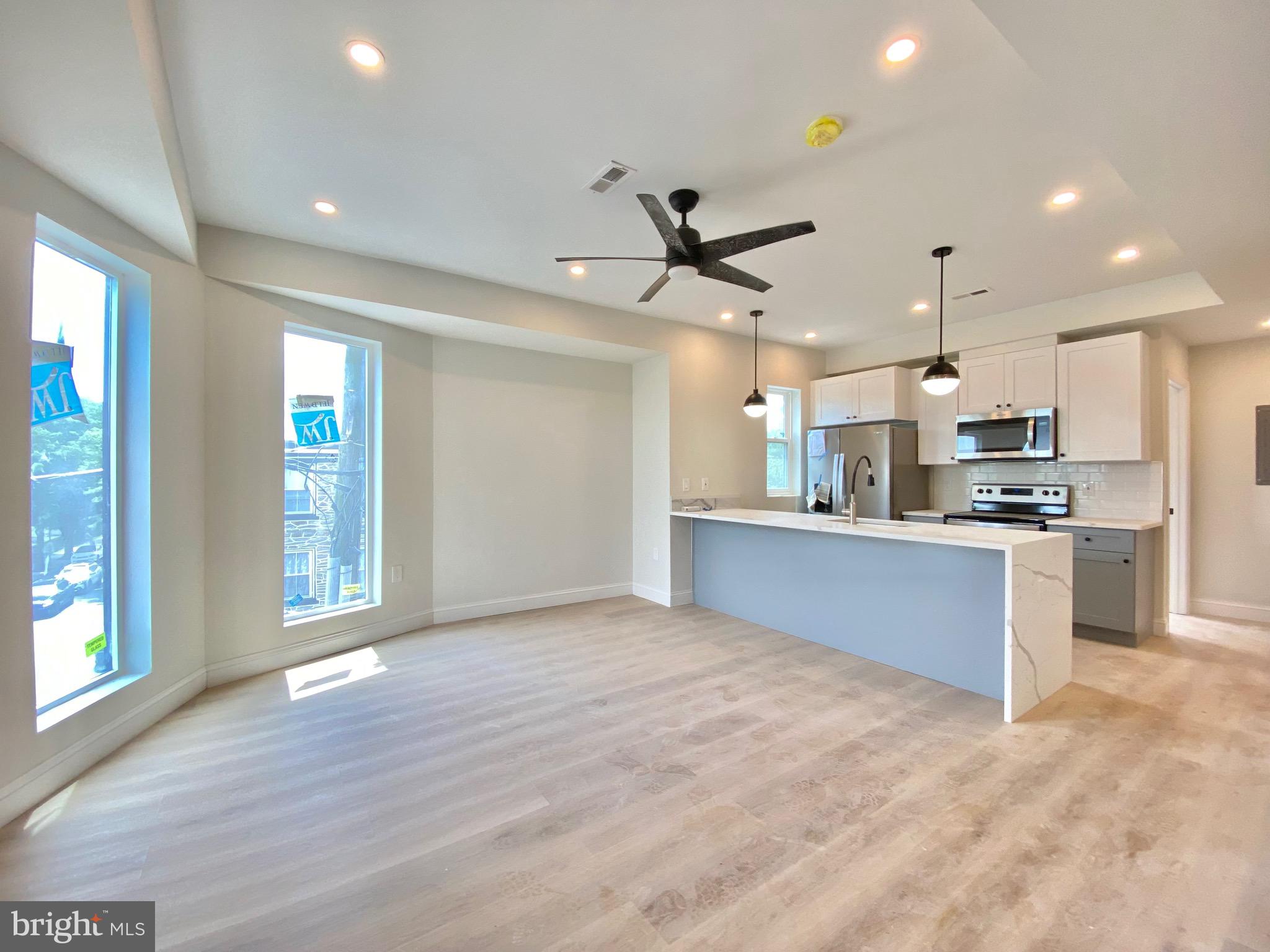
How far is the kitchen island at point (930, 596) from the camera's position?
2.86 m

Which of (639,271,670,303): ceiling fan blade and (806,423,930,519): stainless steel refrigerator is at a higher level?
(639,271,670,303): ceiling fan blade

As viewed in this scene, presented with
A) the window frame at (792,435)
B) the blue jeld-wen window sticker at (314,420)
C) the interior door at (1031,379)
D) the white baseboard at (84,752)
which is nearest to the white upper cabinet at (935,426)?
the interior door at (1031,379)

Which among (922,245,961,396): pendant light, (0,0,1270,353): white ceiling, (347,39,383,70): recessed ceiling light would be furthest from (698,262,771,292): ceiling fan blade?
(347,39,383,70): recessed ceiling light

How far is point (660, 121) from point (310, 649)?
12.9ft

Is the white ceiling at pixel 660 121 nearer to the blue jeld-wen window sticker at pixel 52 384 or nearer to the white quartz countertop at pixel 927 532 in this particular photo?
the blue jeld-wen window sticker at pixel 52 384

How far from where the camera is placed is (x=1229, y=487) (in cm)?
464

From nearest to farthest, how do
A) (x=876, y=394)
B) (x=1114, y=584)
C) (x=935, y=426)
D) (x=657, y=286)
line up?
1. (x=657, y=286)
2. (x=1114, y=584)
3. (x=935, y=426)
4. (x=876, y=394)

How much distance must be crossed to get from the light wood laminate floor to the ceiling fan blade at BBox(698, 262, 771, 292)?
2.36m

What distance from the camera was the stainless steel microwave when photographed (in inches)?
177

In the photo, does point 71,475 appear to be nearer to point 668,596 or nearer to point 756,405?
point 668,596

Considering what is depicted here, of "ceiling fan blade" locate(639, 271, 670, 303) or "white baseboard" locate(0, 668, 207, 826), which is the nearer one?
"white baseboard" locate(0, 668, 207, 826)

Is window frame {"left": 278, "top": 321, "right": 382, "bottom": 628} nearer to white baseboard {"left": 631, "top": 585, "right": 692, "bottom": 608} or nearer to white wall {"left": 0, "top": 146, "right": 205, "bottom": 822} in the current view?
white wall {"left": 0, "top": 146, "right": 205, "bottom": 822}

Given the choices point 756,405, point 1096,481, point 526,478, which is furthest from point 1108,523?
point 526,478

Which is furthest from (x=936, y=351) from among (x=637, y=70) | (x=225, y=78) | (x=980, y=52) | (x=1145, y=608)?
(x=225, y=78)
